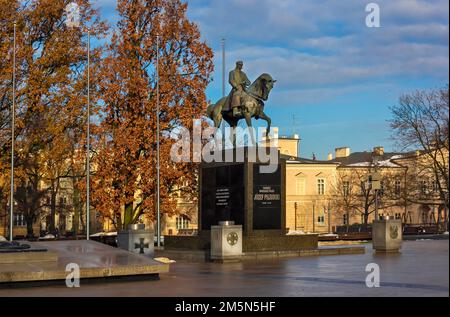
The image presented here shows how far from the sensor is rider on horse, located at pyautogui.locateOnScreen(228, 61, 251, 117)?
2942 cm

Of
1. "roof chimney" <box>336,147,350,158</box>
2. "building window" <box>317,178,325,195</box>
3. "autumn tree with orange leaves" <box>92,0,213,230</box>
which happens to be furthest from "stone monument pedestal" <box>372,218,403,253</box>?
"roof chimney" <box>336,147,350,158</box>

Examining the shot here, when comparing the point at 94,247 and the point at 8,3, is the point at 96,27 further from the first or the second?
the point at 94,247

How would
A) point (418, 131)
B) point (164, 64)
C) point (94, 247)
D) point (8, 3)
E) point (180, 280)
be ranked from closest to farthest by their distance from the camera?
point (180, 280) < point (94, 247) < point (8, 3) < point (164, 64) < point (418, 131)

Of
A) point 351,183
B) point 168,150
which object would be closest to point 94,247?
point 168,150

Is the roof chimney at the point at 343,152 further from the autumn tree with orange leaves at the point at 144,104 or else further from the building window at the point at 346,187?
the autumn tree with orange leaves at the point at 144,104

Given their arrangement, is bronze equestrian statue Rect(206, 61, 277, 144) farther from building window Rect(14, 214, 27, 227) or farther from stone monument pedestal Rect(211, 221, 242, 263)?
building window Rect(14, 214, 27, 227)

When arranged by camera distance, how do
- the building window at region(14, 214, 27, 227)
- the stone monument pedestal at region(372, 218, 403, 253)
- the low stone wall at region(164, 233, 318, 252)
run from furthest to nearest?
the building window at region(14, 214, 27, 227), the stone monument pedestal at region(372, 218, 403, 253), the low stone wall at region(164, 233, 318, 252)

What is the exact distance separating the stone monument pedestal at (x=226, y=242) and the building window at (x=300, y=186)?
78.8m

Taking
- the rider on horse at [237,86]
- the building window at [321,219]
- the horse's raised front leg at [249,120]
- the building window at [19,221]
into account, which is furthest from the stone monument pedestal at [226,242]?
the building window at [321,219]

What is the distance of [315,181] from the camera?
10369 centimetres

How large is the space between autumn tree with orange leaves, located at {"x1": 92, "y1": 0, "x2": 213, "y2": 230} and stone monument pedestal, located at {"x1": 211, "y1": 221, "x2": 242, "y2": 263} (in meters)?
16.5

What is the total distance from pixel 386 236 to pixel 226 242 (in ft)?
24.3

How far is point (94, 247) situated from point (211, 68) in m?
25.1

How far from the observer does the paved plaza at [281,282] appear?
14383mm
